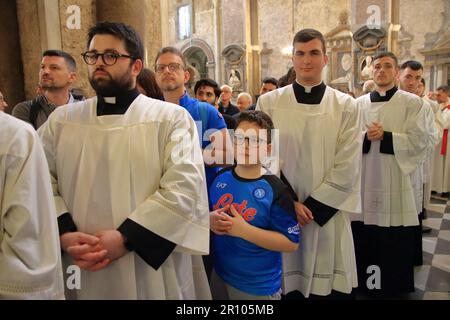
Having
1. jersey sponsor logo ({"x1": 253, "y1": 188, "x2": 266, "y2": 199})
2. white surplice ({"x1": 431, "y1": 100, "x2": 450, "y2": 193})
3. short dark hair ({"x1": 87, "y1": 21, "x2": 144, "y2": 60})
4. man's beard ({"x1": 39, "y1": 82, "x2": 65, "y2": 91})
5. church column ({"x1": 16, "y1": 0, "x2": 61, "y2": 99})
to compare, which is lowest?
white surplice ({"x1": 431, "y1": 100, "x2": 450, "y2": 193})

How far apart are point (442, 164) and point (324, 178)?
6835mm

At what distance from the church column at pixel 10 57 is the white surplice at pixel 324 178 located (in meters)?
2.64

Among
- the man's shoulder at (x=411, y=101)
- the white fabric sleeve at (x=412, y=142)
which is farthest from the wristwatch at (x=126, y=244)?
the man's shoulder at (x=411, y=101)

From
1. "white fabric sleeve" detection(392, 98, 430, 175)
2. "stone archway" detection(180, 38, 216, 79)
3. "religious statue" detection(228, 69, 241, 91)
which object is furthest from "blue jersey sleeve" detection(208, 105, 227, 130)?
"stone archway" detection(180, 38, 216, 79)

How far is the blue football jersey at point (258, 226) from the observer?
210cm

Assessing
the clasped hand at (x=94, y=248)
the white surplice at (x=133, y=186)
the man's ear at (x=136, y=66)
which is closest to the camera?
the clasped hand at (x=94, y=248)

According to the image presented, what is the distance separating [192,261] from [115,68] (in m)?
1.10

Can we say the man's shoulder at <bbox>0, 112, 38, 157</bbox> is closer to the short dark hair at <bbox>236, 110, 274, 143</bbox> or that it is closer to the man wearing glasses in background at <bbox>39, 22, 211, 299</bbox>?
the man wearing glasses in background at <bbox>39, 22, 211, 299</bbox>

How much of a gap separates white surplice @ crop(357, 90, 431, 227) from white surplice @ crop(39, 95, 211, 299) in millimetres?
2299

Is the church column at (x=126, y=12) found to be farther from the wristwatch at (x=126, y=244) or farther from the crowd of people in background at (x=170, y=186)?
the wristwatch at (x=126, y=244)

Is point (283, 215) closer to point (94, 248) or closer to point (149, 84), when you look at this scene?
point (94, 248)

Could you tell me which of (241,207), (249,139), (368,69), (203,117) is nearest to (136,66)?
(249,139)

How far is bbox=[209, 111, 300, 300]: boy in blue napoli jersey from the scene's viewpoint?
2.05 m

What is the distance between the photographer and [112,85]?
1863 mm
